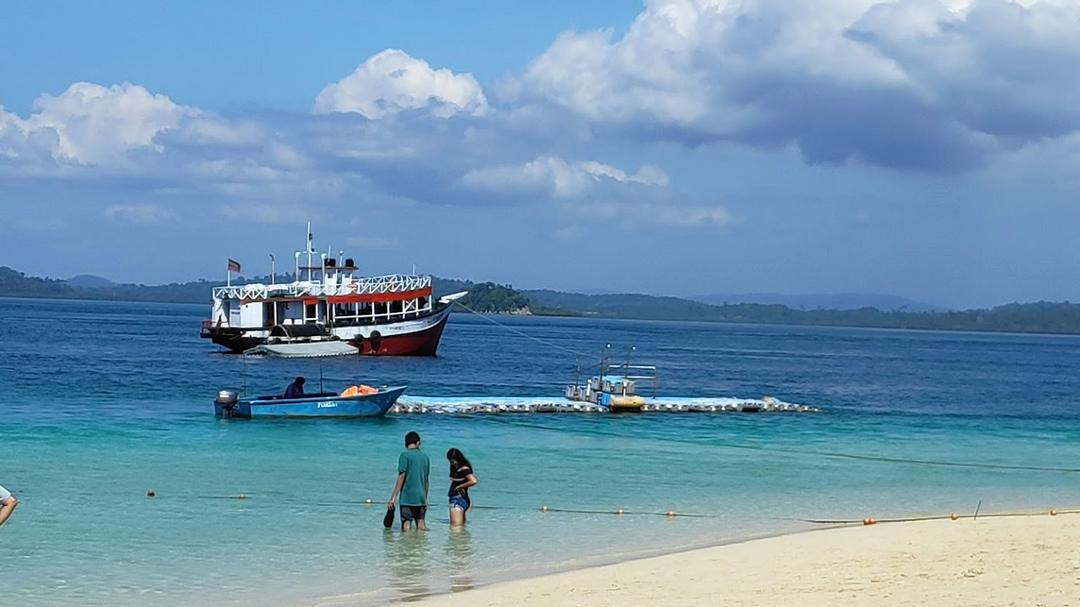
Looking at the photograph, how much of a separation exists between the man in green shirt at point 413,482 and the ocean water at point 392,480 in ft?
1.05

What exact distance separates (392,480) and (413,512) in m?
6.76

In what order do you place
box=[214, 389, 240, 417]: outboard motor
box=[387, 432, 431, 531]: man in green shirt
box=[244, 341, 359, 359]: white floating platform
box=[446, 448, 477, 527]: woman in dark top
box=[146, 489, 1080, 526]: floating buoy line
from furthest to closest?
box=[244, 341, 359, 359]: white floating platform → box=[214, 389, 240, 417]: outboard motor → box=[146, 489, 1080, 526]: floating buoy line → box=[446, 448, 477, 527]: woman in dark top → box=[387, 432, 431, 531]: man in green shirt

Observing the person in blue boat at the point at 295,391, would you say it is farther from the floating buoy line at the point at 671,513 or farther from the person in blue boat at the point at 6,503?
the person in blue boat at the point at 6,503

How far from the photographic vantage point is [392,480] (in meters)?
22.9

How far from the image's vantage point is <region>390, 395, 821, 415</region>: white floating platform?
3753 centimetres

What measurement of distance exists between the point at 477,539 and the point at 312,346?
52275 millimetres

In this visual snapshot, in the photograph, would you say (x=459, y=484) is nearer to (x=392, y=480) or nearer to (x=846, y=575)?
(x=846, y=575)

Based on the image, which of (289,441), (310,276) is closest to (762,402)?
(289,441)

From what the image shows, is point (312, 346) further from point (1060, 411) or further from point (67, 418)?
point (1060, 411)

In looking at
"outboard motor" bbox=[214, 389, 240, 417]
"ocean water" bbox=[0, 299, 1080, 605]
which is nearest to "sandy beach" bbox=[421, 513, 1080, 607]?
"ocean water" bbox=[0, 299, 1080, 605]

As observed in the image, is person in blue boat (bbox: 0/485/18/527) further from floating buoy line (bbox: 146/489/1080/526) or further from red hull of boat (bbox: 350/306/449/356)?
red hull of boat (bbox: 350/306/449/356)

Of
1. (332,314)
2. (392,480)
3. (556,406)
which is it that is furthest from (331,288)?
(392,480)

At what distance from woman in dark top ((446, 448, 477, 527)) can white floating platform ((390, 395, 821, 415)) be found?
1903 centimetres

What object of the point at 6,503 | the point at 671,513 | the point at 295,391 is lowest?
the point at 671,513
